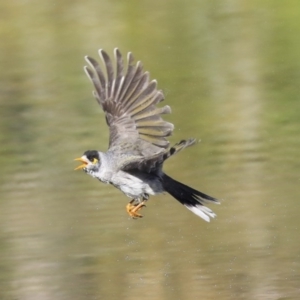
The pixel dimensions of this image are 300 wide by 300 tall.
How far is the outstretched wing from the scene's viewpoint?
9531 mm

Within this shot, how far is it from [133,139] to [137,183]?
1.49 feet

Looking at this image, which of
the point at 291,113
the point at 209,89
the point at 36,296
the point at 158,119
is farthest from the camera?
the point at 209,89

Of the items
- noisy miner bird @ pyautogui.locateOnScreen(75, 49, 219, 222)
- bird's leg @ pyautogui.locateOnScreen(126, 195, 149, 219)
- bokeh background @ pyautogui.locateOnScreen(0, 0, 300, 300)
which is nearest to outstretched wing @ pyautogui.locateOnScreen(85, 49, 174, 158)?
noisy miner bird @ pyautogui.locateOnScreen(75, 49, 219, 222)

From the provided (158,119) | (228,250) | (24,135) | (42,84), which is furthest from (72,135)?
(158,119)

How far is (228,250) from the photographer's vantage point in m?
10.8

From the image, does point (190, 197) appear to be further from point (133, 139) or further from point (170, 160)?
point (170, 160)

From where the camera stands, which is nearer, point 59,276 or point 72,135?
point 59,276

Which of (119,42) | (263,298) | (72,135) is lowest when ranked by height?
(263,298)

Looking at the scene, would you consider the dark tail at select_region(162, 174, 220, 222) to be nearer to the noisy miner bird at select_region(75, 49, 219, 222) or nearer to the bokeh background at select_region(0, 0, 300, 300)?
the noisy miner bird at select_region(75, 49, 219, 222)

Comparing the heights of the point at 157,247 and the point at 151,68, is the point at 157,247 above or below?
below

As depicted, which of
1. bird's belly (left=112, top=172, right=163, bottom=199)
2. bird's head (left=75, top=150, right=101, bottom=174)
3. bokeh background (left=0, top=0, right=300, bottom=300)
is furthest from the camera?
bokeh background (left=0, top=0, right=300, bottom=300)

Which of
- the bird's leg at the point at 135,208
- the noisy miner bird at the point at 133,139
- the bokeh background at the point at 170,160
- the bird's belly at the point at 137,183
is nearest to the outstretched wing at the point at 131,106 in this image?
the noisy miner bird at the point at 133,139

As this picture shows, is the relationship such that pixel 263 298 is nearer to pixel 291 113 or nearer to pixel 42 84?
pixel 291 113

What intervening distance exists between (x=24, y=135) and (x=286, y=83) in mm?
3443
